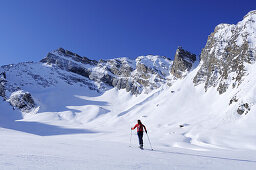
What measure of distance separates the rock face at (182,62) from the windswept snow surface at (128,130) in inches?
742

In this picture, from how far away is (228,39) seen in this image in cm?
7594

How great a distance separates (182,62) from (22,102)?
90215mm

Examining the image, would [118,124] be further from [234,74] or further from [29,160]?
[29,160]

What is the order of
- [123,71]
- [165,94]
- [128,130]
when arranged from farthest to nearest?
[123,71]
[165,94]
[128,130]

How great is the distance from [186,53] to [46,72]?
10921cm

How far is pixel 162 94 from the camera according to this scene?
92.0 metres

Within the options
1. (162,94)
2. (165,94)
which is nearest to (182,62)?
(162,94)

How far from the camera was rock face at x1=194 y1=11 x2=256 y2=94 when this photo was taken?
191 feet

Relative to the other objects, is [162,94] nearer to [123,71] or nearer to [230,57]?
[230,57]

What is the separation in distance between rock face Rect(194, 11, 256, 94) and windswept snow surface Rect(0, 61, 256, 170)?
354 centimetres

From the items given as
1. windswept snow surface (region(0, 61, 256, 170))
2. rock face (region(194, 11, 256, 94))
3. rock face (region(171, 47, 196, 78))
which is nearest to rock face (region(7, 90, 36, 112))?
windswept snow surface (region(0, 61, 256, 170))

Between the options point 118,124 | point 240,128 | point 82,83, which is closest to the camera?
point 240,128

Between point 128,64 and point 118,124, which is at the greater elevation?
point 128,64

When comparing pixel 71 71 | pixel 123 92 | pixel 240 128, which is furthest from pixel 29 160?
pixel 71 71
